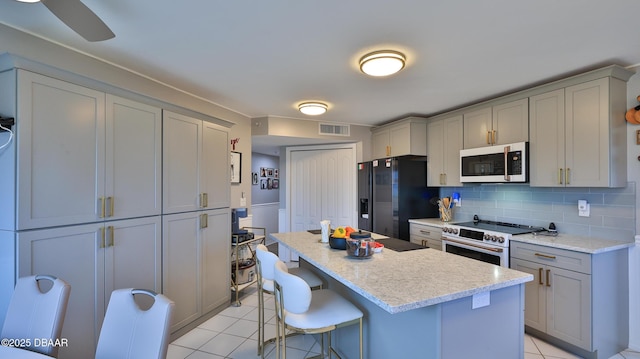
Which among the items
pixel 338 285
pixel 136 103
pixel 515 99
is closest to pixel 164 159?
pixel 136 103

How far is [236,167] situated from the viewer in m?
3.88

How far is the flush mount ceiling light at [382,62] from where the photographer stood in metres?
2.12

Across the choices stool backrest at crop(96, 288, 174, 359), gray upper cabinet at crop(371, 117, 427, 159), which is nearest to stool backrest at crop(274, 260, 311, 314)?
stool backrest at crop(96, 288, 174, 359)

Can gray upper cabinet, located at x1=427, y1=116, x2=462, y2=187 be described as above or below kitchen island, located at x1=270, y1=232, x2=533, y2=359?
above

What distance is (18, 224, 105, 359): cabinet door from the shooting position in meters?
1.69

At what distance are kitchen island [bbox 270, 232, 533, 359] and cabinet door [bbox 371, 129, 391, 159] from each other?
2699 millimetres

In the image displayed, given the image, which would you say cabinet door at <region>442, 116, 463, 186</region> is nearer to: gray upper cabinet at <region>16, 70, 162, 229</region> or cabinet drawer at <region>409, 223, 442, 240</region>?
cabinet drawer at <region>409, 223, 442, 240</region>

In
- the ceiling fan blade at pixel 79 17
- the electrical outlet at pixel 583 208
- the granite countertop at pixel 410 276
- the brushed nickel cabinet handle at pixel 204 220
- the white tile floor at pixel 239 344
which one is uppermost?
the ceiling fan blade at pixel 79 17

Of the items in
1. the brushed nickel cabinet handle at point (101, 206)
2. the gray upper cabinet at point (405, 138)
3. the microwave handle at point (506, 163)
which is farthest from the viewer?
the gray upper cabinet at point (405, 138)

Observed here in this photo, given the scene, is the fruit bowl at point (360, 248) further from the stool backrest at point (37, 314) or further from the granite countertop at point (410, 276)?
the stool backrest at point (37, 314)

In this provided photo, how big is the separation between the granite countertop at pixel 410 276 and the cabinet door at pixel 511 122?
1758mm

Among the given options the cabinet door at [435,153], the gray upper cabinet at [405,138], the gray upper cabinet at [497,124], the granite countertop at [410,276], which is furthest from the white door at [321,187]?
the granite countertop at [410,276]

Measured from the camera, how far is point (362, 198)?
4465 millimetres

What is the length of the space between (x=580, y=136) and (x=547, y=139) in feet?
0.81
